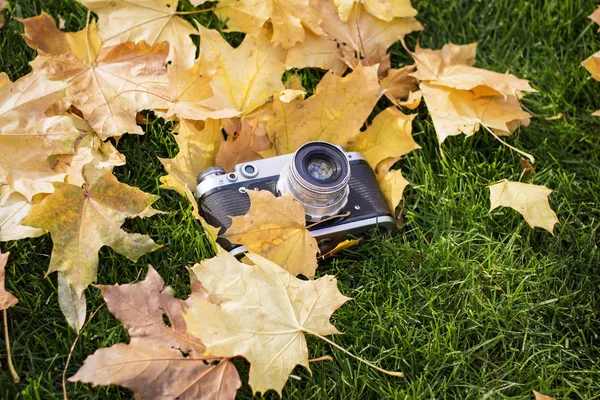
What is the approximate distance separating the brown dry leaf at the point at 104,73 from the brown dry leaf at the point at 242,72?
118 millimetres

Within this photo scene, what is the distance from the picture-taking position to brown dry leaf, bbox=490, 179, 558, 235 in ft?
5.69

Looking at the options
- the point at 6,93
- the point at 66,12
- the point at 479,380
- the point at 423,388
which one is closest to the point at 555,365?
the point at 479,380

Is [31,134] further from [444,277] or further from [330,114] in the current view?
[444,277]

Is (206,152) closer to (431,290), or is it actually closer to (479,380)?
(431,290)

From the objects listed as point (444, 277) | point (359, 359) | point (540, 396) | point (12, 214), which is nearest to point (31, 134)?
point (12, 214)

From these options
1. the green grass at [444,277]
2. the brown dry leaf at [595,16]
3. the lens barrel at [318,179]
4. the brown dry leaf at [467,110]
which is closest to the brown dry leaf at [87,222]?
the green grass at [444,277]

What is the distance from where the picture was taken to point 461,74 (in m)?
1.94

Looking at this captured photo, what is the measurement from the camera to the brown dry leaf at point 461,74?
6.21 ft

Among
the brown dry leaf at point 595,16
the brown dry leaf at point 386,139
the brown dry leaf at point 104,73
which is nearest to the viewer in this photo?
the brown dry leaf at point 104,73

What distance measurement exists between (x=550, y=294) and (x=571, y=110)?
2.08ft

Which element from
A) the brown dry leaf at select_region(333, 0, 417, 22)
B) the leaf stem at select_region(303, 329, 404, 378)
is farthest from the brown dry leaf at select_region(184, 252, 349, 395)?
the brown dry leaf at select_region(333, 0, 417, 22)

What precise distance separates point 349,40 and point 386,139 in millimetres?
337

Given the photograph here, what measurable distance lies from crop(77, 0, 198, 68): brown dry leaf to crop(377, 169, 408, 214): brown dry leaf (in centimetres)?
59

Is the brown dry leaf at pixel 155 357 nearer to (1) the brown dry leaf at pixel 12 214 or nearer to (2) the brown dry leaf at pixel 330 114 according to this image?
(1) the brown dry leaf at pixel 12 214
